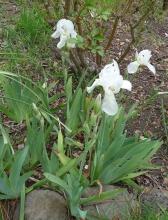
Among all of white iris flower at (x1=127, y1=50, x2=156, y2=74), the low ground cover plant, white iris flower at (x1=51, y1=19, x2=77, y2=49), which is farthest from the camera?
white iris flower at (x1=51, y1=19, x2=77, y2=49)

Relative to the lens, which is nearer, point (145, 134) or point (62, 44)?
point (62, 44)

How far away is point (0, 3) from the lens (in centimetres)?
403

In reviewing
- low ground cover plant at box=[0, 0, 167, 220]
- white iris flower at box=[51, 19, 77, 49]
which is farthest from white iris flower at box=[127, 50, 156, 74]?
white iris flower at box=[51, 19, 77, 49]

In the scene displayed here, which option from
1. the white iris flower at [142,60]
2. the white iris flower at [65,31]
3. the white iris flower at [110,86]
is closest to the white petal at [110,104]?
the white iris flower at [110,86]

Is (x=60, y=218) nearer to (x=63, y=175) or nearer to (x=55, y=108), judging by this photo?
(x=63, y=175)

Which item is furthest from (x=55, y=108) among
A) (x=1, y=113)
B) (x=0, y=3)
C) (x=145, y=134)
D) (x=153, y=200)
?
(x=0, y=3)

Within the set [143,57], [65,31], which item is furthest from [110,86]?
[65,31]

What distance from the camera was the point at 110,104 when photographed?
6.51ft

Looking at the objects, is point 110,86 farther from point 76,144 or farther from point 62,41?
point 62,41

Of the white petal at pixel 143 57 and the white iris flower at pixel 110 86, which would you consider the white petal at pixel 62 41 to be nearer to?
the white petal at pixel 143 57

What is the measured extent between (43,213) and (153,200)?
0.62 metres

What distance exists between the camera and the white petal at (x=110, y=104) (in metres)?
1.98

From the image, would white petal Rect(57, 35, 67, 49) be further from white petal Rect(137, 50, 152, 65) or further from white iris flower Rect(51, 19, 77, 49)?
white petal Rect(137, 50, 152, 65)

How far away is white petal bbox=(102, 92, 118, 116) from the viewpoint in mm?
1983
